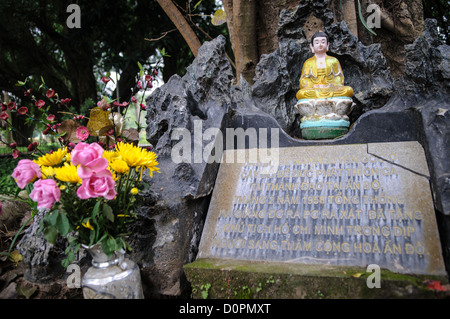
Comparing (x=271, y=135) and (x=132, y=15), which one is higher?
(x=132, y=15)

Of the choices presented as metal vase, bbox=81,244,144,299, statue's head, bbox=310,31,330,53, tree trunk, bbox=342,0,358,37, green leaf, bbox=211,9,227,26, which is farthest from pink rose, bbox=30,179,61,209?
tree trunk, bbox=342,0,358,37

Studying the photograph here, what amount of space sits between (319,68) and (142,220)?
94.1 inches

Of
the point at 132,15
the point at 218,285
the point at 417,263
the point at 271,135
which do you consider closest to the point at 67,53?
the point at 132,15

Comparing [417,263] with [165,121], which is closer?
[417,263]

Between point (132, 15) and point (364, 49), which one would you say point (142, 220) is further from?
point (132, 15)

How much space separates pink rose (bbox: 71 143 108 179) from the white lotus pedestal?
2.18 m

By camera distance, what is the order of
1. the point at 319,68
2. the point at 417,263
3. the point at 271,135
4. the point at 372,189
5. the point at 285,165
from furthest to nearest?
the point at 319,68 < the point at 271,135 < the point at 285,165 < the point at 372,189 < the point at 417,263

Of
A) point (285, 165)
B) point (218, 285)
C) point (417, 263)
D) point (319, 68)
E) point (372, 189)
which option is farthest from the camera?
point (319, 68)

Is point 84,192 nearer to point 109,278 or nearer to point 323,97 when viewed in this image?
point 109,278

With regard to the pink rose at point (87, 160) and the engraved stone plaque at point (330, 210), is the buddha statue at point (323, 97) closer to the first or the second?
the engraved stone plaque at point (330, 210)

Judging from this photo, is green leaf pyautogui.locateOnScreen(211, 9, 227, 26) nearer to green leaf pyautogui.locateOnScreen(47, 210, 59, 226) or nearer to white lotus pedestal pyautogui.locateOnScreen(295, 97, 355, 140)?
white lotus pedestal pyautogui.locateOnScreen(295, 97, 355, 140)

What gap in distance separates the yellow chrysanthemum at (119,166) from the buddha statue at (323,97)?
1999mm

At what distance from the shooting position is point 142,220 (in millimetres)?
2488

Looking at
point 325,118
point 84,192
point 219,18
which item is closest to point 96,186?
point 84,192
